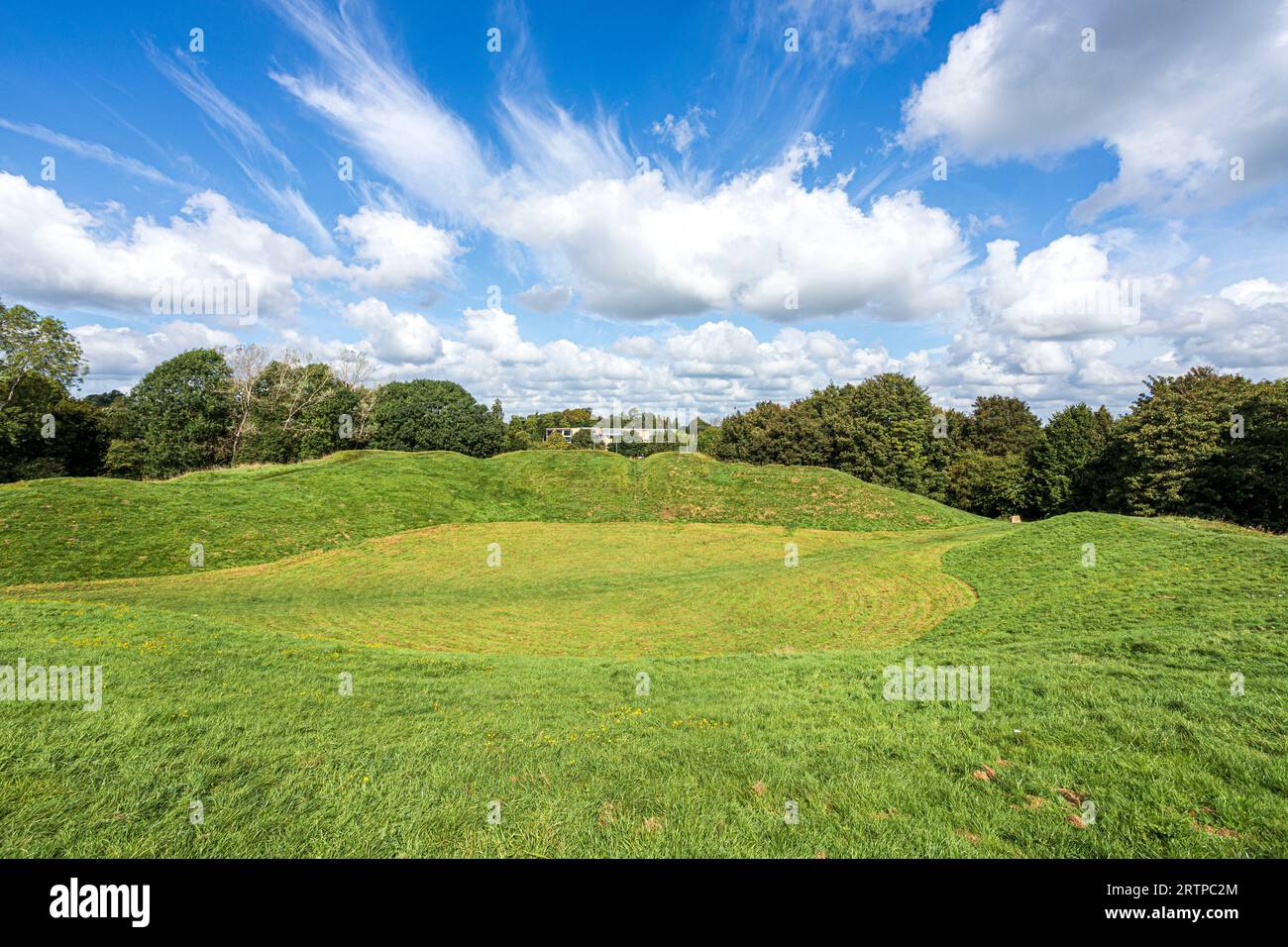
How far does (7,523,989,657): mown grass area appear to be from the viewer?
51.5 ft

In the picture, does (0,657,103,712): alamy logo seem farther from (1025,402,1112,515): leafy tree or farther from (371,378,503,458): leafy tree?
(1025,402,1112,515): leafy tree

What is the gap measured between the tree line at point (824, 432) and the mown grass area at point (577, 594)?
27.6 m

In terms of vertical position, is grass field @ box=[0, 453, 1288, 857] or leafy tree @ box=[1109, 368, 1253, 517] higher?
leafy tree @ box=[1109, 368, 1253, 517]

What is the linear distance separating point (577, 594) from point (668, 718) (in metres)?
12.8

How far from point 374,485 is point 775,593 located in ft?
100

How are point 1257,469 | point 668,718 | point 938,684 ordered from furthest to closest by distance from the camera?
point 1257,469 → point 938,684 → point 668,718

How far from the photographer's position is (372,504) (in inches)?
1335

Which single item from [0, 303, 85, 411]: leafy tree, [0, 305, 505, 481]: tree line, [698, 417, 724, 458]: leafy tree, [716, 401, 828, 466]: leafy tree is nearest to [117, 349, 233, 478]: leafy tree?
[0, 305, 505, 481]: tree line

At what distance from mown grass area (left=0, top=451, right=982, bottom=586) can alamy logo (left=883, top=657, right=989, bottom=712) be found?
28318 millimetres

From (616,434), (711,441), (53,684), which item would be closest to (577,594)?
(53,684)

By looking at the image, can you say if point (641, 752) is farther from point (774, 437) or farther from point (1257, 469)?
point (774, 437)

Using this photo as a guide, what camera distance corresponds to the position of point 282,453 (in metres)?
55.5
